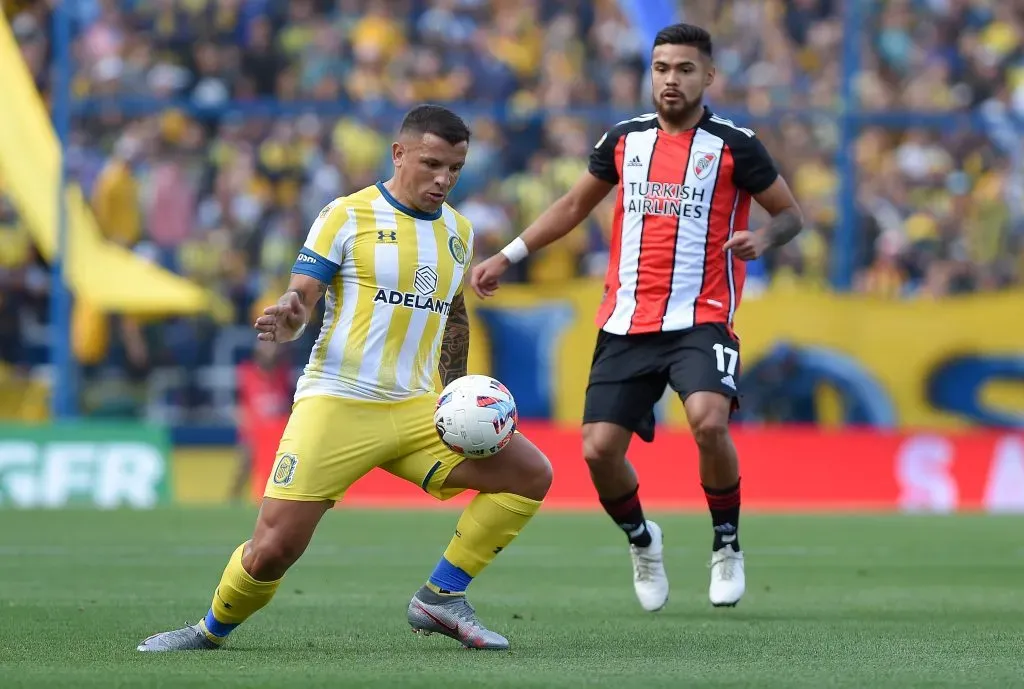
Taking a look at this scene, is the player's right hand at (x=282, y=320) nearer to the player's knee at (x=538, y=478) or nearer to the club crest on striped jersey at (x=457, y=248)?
the club crest on striped jersey at (x=457, y=248)

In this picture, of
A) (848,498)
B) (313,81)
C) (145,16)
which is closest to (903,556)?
(848,498)

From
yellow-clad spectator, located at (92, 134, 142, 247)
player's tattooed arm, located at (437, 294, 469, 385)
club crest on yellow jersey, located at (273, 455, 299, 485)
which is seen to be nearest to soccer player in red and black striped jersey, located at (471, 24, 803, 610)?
player's tattooed arm, located at (437, 294, 469, 385)

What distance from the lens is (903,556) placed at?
34.9ft

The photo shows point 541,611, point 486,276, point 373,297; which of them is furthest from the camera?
point 541,611

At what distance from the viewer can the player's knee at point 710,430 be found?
7379mm

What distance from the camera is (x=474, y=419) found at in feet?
19.4

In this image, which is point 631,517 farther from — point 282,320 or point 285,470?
point 282,320

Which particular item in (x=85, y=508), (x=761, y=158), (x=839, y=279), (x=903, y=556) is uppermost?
(x=761, y=158)

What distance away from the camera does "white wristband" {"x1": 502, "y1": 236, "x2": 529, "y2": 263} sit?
24.9ft

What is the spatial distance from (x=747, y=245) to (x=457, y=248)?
1.59 metres

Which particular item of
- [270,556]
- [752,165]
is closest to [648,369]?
[752,165]

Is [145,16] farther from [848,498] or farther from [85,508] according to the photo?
[848,498]

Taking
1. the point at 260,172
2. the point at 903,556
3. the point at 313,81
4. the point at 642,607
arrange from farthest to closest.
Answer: the point at 313,81 → the point at 260,172 → the point at 903,556 → the point at 642,607

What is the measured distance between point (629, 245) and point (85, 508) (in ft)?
27.5
